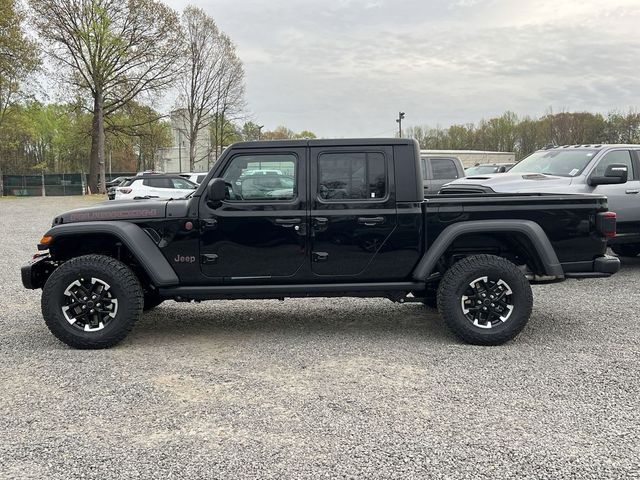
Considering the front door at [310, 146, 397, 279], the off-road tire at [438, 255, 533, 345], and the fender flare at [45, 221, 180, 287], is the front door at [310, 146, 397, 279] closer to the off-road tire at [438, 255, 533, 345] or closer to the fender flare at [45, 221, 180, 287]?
the off-road tire at [438, 255, 533, 345]

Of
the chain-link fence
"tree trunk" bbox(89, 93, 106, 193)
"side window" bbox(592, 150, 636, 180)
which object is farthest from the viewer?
the chain-link fence

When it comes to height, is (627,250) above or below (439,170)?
below

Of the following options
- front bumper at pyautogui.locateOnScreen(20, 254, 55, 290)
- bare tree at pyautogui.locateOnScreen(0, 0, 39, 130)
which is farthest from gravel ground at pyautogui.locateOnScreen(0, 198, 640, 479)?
bare tree at pyautogui.locateOnScreen(0, 0, 39, 130)

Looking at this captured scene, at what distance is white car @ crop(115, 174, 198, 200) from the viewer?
1939cm

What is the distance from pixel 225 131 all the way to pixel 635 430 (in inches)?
1972

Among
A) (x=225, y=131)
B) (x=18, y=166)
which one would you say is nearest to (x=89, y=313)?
(x=225, y=131)

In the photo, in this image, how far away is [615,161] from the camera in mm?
8711

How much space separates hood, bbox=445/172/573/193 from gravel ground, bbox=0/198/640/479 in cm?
270

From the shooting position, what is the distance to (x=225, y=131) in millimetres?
50969

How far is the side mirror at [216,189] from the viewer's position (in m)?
4.85

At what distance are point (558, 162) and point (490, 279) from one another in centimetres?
494

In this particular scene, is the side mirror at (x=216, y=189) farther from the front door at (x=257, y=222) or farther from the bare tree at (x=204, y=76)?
the bare tree at (x=204, y=76)

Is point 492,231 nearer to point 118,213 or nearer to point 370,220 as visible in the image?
point 370,220

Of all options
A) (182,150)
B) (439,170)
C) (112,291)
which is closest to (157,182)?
(439,170)
